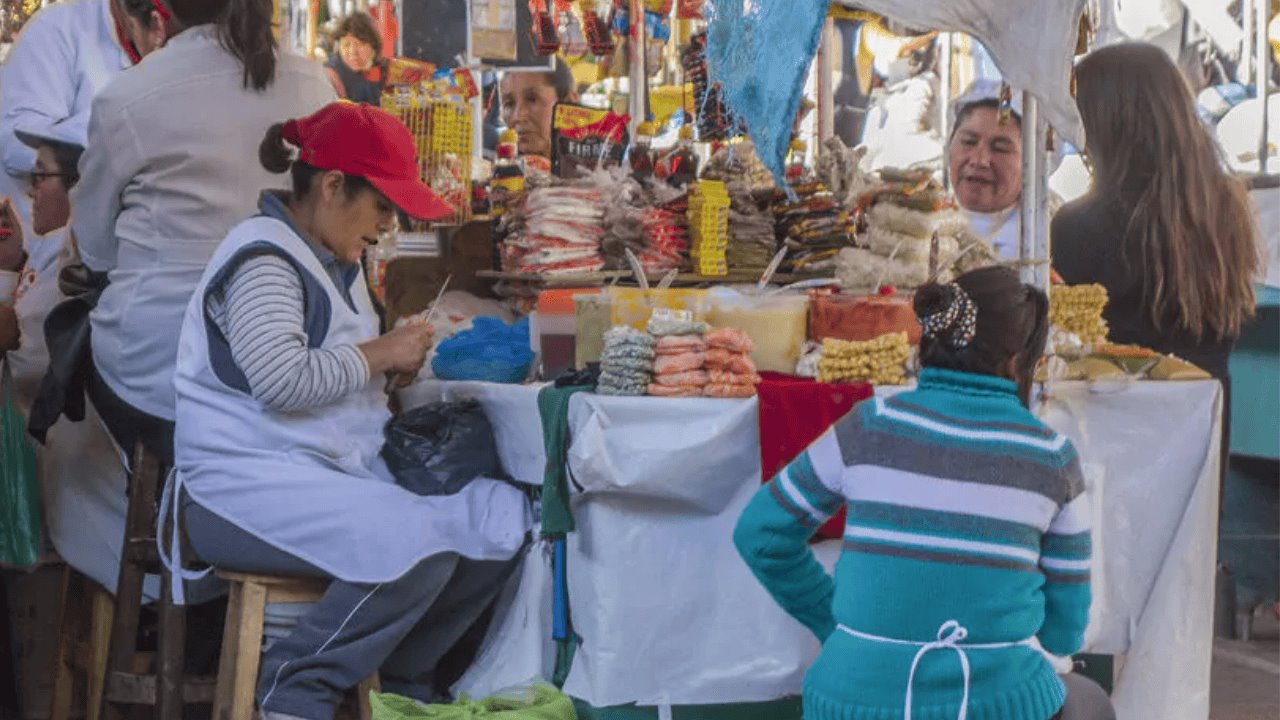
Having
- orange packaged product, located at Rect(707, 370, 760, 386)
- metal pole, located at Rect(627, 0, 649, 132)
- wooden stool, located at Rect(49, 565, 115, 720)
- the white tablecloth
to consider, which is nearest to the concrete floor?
the white tablecloth

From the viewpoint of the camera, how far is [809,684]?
8.79ft

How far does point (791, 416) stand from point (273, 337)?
112 cm

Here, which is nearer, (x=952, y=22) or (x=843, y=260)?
(x=952, y=22)

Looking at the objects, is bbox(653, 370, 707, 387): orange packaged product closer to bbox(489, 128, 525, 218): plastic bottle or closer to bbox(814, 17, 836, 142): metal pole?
bbox(489, 128, 525, 218): plastic bottle

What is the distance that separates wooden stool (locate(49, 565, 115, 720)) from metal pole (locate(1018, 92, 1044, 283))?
97.2 inches

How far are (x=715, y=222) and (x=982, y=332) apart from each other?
2165mm

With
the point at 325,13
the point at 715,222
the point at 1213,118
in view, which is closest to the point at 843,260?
the point at 715,222

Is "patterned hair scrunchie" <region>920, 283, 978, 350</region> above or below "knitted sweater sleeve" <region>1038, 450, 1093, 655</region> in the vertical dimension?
above

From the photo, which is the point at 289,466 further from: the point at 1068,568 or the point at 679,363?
the point at 1068,568

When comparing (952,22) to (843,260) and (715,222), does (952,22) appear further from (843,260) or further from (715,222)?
(715,222)

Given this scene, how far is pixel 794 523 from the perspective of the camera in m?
2.70

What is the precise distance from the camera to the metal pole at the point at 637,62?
5992 millimetres

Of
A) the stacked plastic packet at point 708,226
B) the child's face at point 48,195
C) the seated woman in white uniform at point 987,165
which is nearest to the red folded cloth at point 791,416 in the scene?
the stacked plastic packet at point 708,226

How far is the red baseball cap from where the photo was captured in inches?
138
